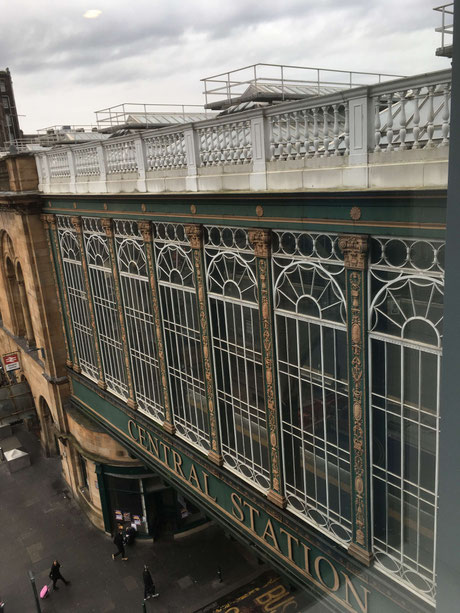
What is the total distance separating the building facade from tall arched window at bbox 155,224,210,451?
0.11 ft

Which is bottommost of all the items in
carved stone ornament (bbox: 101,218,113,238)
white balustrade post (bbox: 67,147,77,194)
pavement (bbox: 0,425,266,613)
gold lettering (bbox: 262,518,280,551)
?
pavement (bbox: 0,425,266,613)

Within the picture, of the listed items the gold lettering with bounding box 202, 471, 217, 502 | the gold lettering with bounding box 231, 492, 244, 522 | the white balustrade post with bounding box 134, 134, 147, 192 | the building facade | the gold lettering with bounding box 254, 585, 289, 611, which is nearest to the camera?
the building facade

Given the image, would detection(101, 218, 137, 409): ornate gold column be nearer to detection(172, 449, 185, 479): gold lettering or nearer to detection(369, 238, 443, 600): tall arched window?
detection(172, 449, 185, 479): gold lettering

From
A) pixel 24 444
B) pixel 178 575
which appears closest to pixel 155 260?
pixel 178 575

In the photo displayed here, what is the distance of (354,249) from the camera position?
16.3 feet

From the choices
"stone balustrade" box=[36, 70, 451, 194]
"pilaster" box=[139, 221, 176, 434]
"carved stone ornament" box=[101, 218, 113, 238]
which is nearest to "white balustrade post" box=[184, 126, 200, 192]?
"stone balustrade" box=[36, 70, 451, 194]

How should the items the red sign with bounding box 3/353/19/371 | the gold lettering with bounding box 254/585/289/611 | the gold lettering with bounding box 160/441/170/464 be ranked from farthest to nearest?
1. the red sign with bounding box 3/353/19/371
2. the gold lettering with bounding box 254/585/289/611
3. the gold lettering with bounding box 160/441/170/464

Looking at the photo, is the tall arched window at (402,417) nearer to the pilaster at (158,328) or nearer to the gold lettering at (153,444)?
the pilaster at (158,328)

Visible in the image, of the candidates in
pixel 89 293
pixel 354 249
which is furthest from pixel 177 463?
pixel 354 249

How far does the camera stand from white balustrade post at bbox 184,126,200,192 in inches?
281

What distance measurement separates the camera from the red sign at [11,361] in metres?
17.0

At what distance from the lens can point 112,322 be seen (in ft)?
35.4

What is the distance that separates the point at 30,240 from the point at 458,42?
12789 mm

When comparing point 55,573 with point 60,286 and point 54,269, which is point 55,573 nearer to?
point 60,286
